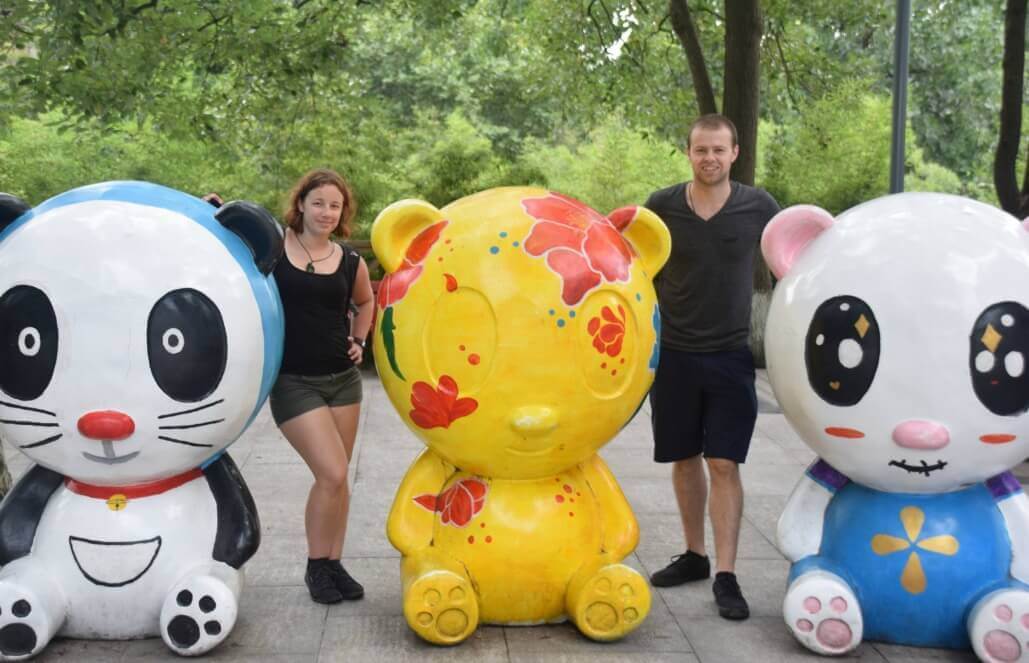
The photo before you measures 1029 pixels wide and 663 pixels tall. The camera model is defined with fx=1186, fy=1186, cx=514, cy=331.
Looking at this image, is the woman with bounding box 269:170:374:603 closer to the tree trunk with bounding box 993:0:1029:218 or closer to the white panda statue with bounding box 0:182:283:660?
the white panda statue with bounding box 0:182:283:660

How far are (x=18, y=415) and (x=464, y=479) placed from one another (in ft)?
5.49

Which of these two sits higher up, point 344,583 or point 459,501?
point 459,501

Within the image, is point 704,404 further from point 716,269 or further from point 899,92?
point 899,92

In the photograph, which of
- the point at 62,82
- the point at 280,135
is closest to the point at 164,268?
the point at 62,82

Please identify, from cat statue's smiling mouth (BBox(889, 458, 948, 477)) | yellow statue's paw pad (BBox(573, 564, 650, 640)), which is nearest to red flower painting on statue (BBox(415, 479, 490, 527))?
yellow statue's paw pad (BBox(573, 564, 650, 640))

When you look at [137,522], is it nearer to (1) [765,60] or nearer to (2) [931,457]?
(2) [931,457]

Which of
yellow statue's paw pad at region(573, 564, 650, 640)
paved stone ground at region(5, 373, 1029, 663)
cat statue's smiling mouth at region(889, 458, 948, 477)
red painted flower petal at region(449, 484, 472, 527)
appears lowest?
paved stone ground at region(5, 373, 1029, 663)

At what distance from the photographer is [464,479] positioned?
471cm

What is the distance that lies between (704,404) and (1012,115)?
507 centimetres

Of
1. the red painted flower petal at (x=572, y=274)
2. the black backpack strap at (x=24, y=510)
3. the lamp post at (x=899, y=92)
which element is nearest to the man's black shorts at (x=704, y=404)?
the red painted flower petal at (x=572, y=274)

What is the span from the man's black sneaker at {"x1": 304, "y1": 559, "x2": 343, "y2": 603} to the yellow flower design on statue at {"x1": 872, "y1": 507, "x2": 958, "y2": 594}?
7.39ft

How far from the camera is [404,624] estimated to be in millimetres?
4844

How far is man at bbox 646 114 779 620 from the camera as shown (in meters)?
5.09

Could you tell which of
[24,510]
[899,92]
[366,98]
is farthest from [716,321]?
[366,98]
